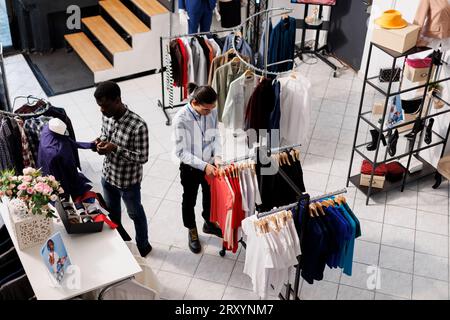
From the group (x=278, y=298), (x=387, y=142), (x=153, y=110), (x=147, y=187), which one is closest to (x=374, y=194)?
(x=387, y=142)

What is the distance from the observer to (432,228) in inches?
218

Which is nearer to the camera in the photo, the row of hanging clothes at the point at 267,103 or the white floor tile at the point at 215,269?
the white floor tile at the point at 215,269

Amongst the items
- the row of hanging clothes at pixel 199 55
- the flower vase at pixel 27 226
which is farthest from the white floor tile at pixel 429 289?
the flower vase at pixel 27 226

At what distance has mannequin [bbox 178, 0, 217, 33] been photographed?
23.1 ft

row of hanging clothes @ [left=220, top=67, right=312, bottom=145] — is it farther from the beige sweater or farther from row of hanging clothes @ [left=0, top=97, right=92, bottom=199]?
row of hanging clothes @ [left=0, top=97, right=92, bottom=199]

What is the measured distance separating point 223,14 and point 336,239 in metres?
4.22

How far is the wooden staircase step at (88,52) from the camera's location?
7707mm

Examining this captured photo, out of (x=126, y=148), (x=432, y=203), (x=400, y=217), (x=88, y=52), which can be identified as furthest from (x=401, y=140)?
(x=88, y=52)

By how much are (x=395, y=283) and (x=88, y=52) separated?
16.6ft

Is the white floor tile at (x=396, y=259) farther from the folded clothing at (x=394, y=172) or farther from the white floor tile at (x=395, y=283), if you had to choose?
the folded clothing at (x=394, y=172)

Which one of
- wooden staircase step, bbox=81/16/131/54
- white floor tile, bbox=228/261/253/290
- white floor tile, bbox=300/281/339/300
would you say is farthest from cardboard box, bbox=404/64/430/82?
wooden staircase step, bbox=81/16/131/54

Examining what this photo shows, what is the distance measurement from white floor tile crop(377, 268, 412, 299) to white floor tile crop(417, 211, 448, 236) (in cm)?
69

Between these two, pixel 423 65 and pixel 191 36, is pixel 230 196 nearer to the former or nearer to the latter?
pixel 423 65

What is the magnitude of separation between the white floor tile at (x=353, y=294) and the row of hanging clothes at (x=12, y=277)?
239 cm
